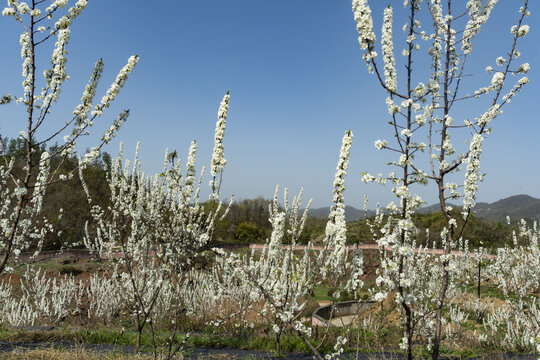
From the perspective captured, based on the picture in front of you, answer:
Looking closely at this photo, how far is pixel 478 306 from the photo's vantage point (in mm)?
11602

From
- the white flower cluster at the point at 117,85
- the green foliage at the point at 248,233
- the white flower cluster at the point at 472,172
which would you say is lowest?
the green foliage at the point at 248,233

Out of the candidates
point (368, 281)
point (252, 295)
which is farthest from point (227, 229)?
point (252, 295)

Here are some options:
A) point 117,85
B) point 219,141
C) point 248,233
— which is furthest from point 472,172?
point 248,233

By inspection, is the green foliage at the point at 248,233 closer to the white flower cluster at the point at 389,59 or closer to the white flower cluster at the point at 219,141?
the white flower cluster at the point at 219,141

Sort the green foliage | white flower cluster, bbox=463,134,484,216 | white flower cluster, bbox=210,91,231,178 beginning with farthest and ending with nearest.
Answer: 1. the green foliage
2. white flower cluster, bbox=210,91,231,178
3. white flower cluster, bbox=463,134,484,216

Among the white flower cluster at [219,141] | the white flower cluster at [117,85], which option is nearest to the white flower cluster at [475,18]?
the white flower cluster at [219,141]

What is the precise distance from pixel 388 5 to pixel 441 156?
1773 mm

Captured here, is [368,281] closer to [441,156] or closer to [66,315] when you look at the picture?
[66,315]

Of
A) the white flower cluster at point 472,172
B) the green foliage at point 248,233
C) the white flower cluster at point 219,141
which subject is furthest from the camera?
the green foliage at point 248,233

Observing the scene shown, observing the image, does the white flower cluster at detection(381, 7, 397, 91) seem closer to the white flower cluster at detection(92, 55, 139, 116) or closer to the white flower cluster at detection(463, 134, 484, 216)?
the white flower cluster at detection(463, 134, 484, 216)

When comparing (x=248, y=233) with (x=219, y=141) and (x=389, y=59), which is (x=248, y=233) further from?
(x=389, y=59)

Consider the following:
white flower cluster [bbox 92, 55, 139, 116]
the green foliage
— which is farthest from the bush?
white flower cluster [bbox 92, 55, 139, 116]

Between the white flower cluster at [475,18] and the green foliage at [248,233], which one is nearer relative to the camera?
the white flower cluster at [475,18]

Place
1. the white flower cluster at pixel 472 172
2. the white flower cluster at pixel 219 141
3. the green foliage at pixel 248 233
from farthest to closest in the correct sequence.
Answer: the green foliage at pixel 248 233 → the white flower cluster at pixel 219 141 → the white flower cluster at pixel 472 172
